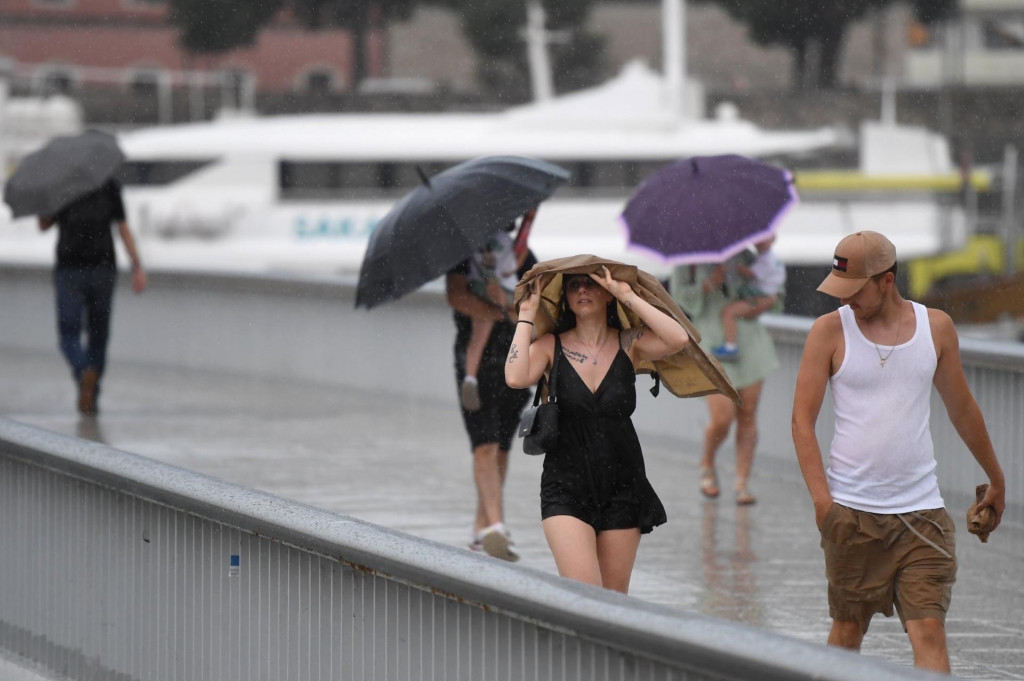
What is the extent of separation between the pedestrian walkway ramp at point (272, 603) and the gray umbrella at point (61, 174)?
614cm

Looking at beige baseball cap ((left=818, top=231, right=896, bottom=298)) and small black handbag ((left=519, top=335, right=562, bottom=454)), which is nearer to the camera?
beige baseball cap ((left=818, top=231, right=896, bottom=298))

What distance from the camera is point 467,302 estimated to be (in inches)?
326

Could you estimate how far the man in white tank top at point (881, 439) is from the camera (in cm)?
527

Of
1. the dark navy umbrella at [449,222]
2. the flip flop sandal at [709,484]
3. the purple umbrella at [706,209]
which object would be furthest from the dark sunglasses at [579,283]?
the flip flop sandal at [709,484]

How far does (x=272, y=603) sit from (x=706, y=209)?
5022mm

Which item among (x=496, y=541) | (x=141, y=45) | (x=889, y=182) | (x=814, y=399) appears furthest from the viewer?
(x=141, y=45)

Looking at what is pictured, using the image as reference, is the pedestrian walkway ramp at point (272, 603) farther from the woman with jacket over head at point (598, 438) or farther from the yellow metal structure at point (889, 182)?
the yellow metal structure at point (889, 182)

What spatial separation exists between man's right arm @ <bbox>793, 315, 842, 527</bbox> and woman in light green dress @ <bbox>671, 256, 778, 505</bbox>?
14.2ft

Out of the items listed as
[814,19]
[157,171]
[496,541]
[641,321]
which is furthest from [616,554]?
[814,19]

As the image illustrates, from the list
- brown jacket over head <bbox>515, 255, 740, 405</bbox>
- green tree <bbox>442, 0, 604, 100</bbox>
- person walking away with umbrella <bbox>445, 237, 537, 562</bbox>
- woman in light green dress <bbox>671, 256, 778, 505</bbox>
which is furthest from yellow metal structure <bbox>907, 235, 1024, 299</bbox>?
brown jacket over head <bbox>515, 255, 740, 405</bbox>

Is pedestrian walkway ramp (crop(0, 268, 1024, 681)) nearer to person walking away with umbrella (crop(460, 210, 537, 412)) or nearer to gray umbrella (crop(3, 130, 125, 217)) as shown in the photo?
person walking away with umbrella (crop(460, 210, 537, 412))

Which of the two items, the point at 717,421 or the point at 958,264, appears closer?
the point at 717,421

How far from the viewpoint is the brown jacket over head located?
18.8ft

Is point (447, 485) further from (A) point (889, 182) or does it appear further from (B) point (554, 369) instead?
(A) point (889, 182)
